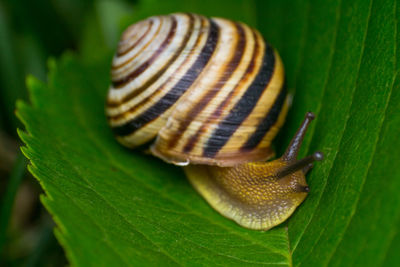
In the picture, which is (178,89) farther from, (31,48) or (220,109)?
(31,48)

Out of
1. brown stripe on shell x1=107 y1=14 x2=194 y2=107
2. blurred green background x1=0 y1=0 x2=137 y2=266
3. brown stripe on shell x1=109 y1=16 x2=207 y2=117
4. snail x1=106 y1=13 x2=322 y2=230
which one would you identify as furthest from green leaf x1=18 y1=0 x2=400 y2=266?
blurred green background x1=0 y1=0 x2=137 y2=266

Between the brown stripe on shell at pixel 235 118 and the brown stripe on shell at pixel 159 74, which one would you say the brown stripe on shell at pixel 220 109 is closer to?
the brown stripe on shell at pixel 235 118

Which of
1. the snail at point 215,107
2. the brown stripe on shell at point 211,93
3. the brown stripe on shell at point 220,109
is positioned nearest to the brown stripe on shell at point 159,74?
the snail at point 215,107

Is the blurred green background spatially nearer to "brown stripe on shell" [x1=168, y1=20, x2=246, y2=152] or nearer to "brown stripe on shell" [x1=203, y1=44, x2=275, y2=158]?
"brown stripe on shell" [x1=168, y1=20, x2=246, y2=152]

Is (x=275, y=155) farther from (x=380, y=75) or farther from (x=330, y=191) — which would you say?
(x=380, y=75)

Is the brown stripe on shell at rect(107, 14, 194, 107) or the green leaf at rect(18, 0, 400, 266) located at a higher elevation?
the brown stripe on shell at rect(107, 14, 194, 107)

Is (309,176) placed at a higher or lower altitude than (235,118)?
lower

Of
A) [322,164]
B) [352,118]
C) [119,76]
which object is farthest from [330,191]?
[119,76]

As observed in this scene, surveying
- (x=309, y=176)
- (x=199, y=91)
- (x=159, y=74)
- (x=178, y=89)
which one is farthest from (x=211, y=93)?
(x=309, y=176)
